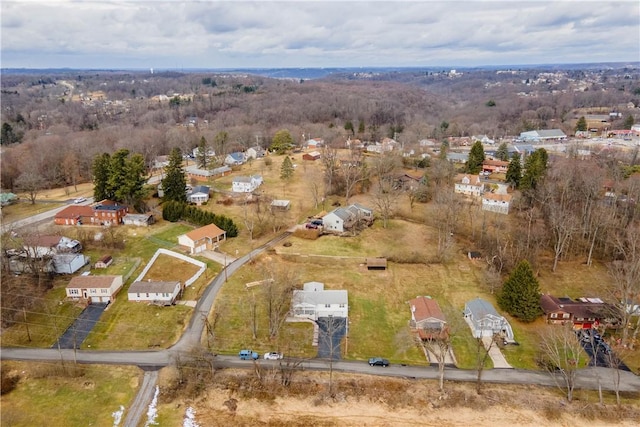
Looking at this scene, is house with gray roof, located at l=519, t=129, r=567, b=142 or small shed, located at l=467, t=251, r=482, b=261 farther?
house with gray roof, located at l=519, t=129, r=567, b=142

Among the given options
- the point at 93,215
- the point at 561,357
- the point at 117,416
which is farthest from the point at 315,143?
the point at 117,416

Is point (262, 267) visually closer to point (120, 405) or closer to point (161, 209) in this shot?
point (120, 405)

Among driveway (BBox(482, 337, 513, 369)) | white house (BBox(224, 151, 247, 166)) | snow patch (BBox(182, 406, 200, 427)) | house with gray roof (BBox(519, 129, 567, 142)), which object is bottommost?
snow patch (BBox(182, 406, 200, 427))

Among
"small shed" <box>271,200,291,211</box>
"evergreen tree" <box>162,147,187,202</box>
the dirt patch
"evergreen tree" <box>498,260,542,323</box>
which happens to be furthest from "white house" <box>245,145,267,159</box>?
the dirt patch

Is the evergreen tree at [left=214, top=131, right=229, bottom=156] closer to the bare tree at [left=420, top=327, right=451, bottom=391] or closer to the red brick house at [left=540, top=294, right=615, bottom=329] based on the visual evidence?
the bare tree at [left=420, top=327, right=451, bottom=391]

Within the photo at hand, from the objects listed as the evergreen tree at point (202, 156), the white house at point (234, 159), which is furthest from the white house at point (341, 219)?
the white house at point (234, 159)

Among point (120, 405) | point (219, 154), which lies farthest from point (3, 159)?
point (120, 405)

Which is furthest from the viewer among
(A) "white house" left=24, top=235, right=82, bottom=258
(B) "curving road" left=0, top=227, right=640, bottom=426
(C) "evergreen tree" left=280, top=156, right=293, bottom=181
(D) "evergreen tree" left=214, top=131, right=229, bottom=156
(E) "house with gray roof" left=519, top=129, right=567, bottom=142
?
(E) "house with gray roof" left=519, top=129, right=567, bottom=142
